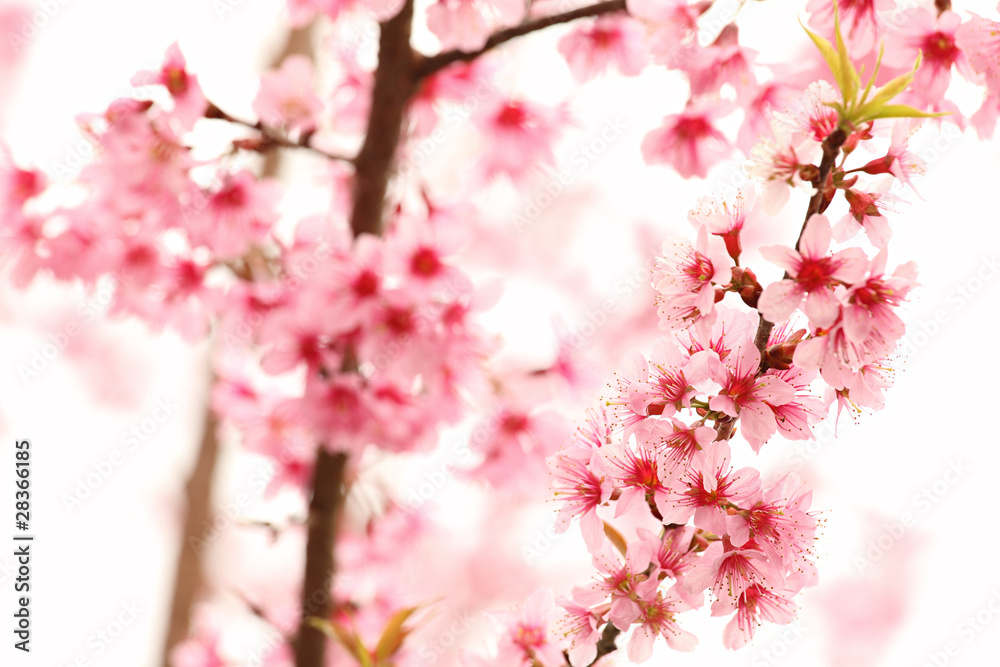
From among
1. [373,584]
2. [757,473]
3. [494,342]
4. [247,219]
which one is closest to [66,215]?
[247,219]

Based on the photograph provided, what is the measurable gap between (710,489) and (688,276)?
0.54ft

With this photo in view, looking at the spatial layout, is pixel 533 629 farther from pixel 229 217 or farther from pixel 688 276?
pixel 229 217

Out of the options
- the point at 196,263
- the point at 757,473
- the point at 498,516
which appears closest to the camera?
the point at 757,473

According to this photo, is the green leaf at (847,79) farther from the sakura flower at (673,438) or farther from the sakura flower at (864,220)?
the sakura flower at (673,438)

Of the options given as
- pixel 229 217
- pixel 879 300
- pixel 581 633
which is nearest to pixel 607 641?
pixel 581 633

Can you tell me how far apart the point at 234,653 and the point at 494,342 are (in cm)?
88

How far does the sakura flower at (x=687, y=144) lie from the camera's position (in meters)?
1.12

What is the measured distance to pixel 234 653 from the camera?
1.57 m

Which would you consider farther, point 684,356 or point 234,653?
point 234,653

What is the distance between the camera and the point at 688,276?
65 cm

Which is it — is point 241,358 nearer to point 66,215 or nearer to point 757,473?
point 66,215

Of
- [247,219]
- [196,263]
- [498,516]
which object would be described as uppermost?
[247,219]

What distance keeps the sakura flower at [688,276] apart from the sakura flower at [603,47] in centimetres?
59

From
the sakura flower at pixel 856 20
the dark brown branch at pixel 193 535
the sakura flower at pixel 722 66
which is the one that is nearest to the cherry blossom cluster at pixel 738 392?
the sakura flower at pixel 856 20
